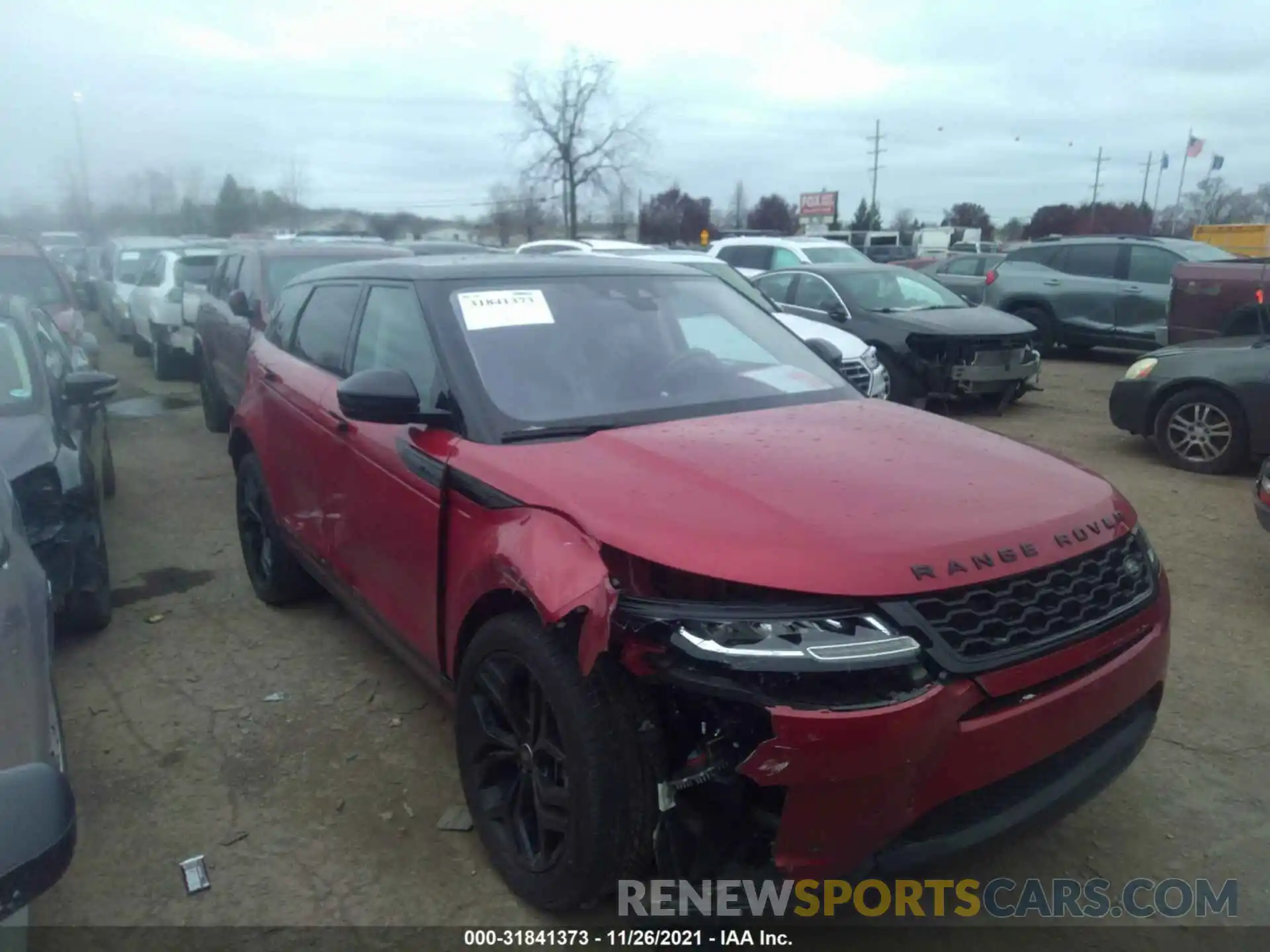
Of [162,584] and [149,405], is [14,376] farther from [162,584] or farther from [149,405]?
[149,405]

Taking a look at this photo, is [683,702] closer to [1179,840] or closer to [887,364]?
[1179,840]

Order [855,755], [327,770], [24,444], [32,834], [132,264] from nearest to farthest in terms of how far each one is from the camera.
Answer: [32,834], [855,755], [327,770], [24,444], [132,264]

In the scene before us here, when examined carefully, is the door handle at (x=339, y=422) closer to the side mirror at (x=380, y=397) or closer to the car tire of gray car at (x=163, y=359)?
the side mirror at (x=380, y=397)

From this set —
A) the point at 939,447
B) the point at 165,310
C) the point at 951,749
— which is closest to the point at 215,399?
the point at 165,310

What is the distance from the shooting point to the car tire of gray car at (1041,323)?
13.9m

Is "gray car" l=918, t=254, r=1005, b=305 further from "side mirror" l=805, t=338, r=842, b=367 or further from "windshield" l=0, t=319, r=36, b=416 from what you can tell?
"windshield" l=0, t=319, r=36, b=416

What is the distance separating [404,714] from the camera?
3988mm

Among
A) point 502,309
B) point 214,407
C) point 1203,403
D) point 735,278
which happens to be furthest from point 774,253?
point 502,309

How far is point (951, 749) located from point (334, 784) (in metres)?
2.27

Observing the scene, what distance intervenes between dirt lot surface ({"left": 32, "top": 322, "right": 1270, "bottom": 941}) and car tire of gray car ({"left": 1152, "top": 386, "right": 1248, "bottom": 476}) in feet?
5.58

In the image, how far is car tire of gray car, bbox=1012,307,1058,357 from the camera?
13.9 meters

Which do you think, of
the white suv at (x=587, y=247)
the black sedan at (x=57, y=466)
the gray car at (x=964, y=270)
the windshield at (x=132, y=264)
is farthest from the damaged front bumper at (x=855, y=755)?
the windshield at (x=132, y=264)

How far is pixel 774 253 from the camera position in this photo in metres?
13.7

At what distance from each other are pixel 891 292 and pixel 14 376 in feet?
26.9
